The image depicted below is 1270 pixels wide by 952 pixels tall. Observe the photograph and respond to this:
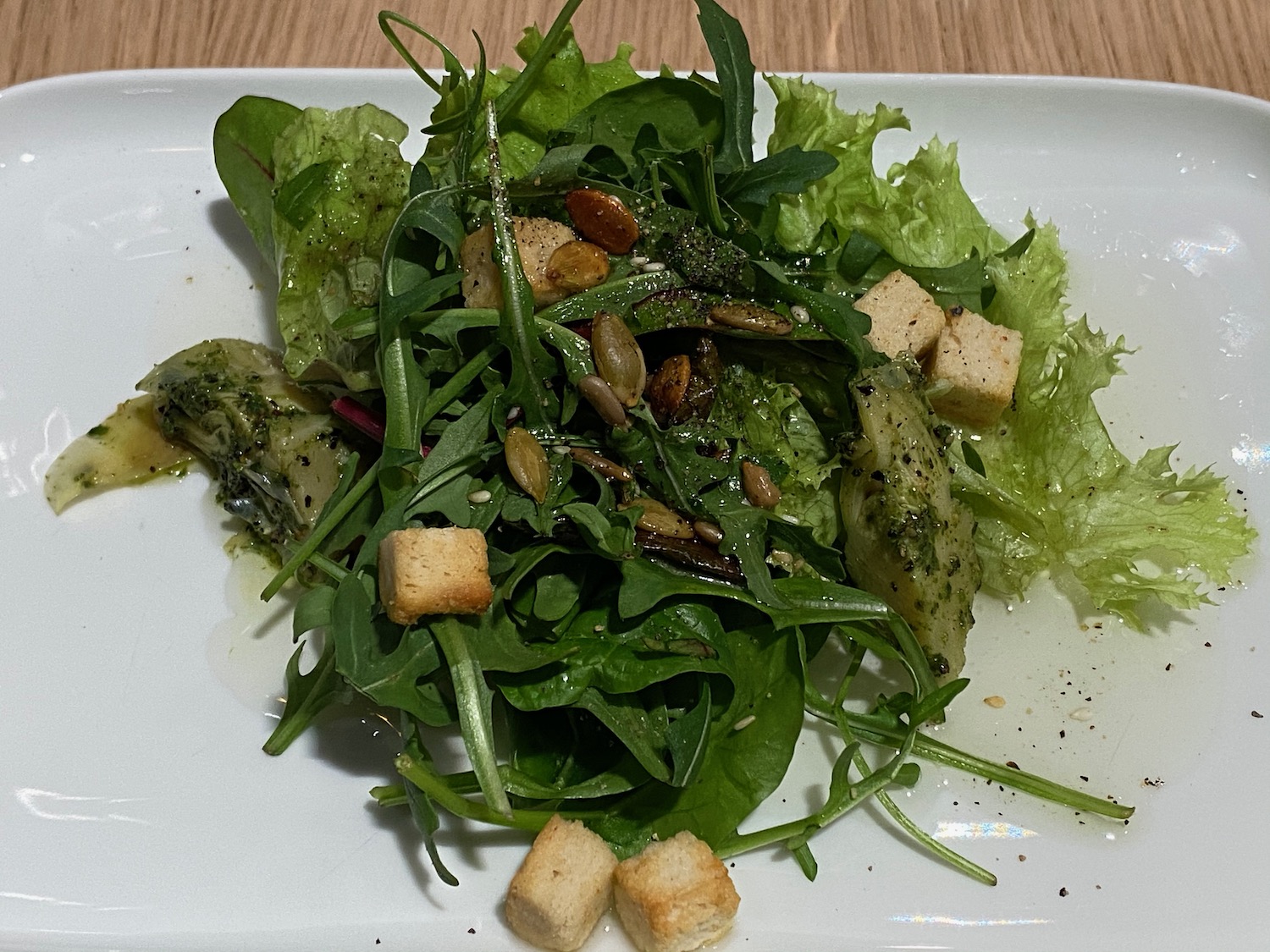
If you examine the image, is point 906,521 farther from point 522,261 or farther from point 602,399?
point 522,261

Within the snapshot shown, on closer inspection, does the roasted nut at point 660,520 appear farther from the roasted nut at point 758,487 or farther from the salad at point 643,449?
the roasted nut at point 758,487

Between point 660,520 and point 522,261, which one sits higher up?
point 522,261

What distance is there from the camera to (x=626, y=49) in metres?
2.32

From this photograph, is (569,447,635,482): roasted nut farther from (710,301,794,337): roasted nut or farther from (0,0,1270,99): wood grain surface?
(0,0,1270,99): wood grain surface

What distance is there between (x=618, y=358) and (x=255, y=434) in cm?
88

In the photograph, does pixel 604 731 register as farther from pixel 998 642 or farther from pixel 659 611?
pixel 998 642

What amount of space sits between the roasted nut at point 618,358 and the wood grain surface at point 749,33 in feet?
4.91

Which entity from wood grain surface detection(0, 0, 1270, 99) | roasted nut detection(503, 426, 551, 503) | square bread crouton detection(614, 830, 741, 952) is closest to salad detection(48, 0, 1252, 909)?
roasted nut detection(503, 426, 551, 503)

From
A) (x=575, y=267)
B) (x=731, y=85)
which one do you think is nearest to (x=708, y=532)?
(x=575, y=267)

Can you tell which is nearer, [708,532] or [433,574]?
[433,574]

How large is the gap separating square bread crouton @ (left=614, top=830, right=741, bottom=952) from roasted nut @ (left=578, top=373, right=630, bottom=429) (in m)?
0.80

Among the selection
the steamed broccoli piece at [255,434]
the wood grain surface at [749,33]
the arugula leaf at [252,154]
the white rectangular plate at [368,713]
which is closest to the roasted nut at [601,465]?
the steamed broccoli piece at [255,434]

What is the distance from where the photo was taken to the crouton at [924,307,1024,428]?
→ 7.00 feet

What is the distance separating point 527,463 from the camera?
180 cm
